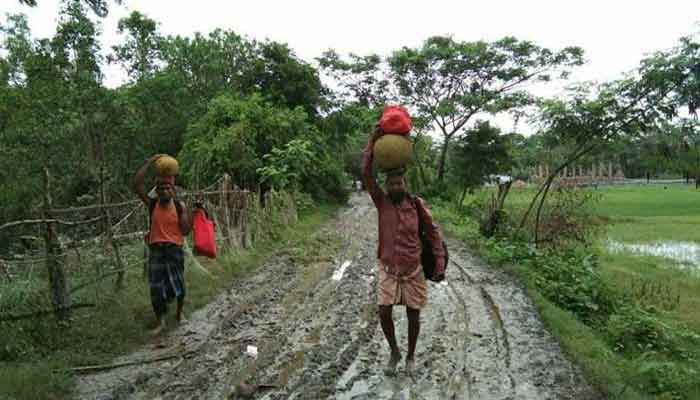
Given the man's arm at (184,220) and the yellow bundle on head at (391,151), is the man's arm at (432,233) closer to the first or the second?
the yellow bundle on head at (391,151)

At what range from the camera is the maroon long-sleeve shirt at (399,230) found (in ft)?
15.2

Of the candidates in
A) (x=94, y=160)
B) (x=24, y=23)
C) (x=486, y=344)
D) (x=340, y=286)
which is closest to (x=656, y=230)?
(x=340, y=286)

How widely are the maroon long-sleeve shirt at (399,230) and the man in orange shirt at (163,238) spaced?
2.38 m

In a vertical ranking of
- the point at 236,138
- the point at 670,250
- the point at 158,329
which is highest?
the point at 236,138

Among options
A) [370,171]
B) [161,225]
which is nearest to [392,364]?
[370,171]

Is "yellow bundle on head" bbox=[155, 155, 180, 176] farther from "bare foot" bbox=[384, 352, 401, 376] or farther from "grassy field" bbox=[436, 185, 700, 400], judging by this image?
"grassy field" bbox=[436, 185, 700, 400]

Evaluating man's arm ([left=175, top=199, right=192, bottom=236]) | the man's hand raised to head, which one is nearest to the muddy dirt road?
man's arm ([left=175, top=199, right=192, bottom=236])

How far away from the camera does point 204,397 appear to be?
172 inches

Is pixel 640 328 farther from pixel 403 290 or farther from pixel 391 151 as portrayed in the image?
pixel 391 151

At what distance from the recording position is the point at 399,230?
4641mm

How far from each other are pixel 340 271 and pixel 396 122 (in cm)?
579

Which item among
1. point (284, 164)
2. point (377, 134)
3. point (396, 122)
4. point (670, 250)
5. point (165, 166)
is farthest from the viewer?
point (284, 164)

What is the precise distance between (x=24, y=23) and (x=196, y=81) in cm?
735

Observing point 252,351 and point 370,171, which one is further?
point 252,351
